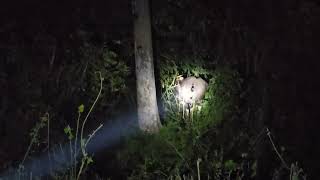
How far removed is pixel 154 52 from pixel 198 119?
4.07ft

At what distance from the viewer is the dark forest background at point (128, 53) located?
312 inches

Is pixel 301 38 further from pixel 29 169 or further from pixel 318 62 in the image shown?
pixel 29 169

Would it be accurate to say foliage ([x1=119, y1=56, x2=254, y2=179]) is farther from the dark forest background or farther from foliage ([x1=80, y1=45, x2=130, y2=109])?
foliage ([x1=80, y1=45, x2=130, y2=109])

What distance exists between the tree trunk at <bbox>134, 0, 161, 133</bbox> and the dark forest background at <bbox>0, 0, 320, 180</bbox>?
1.21 ft

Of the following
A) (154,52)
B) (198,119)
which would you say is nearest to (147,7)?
(154,52)

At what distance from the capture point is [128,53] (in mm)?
8539

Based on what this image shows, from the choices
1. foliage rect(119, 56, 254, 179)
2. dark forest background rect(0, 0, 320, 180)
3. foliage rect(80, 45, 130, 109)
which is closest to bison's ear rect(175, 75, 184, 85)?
foliage rect(119, 56, 254, 179)

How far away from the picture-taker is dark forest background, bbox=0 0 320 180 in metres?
7.92

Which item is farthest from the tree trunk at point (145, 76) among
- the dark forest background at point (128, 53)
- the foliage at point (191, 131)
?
the dark forest background at point (128, 53)

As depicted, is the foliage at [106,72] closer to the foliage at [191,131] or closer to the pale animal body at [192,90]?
the foliage at [191,131]

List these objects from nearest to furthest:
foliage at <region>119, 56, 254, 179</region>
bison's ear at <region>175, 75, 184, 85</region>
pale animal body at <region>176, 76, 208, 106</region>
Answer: foliage at <region>119, 56, 254, 179</region>, pale animal body at <region>176, 76, 208, 106</region>, bison's ear at <region>175, 75, 184, 85</region>

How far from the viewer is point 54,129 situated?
325 inches

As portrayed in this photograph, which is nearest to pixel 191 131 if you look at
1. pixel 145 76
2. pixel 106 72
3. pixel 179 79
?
pixel 179 79

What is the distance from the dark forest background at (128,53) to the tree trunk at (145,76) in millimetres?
370
